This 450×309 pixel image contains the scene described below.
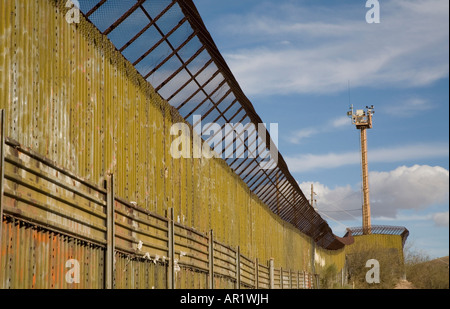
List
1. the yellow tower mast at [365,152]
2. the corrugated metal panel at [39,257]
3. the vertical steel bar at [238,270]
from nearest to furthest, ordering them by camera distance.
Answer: the corrugated metal panel at [39,257] → the vertical steel bar at [238,270] → the yellow tower mast at [365,152]

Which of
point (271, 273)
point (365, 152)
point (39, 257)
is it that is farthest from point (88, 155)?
point (365, 152)

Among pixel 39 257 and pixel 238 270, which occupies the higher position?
pixel 238 270

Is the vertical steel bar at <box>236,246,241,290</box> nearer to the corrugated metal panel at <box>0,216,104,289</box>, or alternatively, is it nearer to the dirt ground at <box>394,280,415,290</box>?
the corrugated metal panel at <box>0,216,104,289</box>

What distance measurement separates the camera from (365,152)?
62.5m

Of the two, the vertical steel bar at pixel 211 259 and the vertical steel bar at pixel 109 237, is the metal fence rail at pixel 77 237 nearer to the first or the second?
the vertical steel bar at pixel 109 237

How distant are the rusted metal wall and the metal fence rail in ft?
0.06

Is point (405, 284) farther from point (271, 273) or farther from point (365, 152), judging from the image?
point (271, 273)

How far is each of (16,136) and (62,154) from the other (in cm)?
107

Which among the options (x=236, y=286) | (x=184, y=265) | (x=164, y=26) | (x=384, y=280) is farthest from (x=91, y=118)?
(x=384, y=280)

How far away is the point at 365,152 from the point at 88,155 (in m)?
56.0

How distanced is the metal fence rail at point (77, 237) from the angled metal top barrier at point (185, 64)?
2.05 meters

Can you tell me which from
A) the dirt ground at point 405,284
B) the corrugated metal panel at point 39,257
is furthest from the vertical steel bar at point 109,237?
the dirt ground at point 405,284

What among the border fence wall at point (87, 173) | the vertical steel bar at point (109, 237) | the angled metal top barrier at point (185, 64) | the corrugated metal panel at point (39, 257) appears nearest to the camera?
the corrugated metal panel at point (39, 257)

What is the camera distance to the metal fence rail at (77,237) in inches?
248
